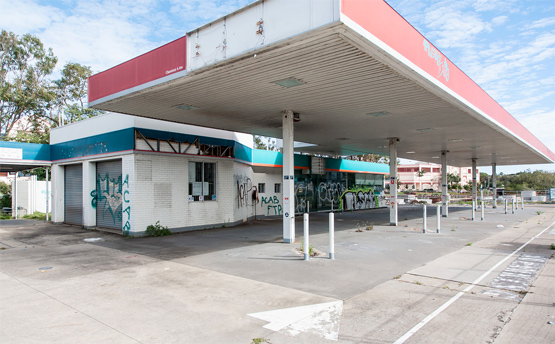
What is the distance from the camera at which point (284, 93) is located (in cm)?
1018

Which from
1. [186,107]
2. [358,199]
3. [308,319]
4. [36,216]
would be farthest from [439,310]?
[358,199]

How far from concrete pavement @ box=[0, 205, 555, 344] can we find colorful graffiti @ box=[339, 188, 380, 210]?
17726 millimetres

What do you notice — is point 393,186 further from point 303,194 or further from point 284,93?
point 284,93

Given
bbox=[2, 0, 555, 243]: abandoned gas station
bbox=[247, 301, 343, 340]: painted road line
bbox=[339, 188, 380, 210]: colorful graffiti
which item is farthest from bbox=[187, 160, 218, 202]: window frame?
bbox=[339, 188, 380, 210]: colorful graffiti

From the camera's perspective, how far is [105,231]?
14977 millimetres

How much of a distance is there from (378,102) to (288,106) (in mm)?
2928

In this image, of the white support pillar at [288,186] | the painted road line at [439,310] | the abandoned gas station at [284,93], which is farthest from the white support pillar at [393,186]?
the painted road line at [439,310]

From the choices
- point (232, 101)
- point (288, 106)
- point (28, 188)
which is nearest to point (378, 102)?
point (288, 106)

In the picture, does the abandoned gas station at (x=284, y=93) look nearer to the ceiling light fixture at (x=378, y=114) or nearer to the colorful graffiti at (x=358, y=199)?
the ceiling light fixture at (x=378, y=114)

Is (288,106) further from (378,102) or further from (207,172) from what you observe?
(207,172)

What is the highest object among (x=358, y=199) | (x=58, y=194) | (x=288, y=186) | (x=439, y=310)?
(x=288, y=186)

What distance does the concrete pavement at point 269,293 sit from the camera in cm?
479

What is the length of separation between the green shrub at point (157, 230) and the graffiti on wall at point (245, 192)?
467 cm

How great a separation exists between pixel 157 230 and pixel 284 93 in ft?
25.7
